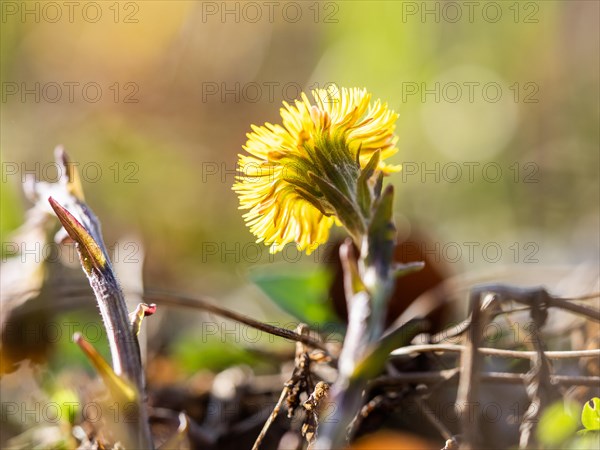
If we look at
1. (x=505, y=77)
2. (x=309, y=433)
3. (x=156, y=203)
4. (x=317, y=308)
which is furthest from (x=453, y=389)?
(x=505, y=77)

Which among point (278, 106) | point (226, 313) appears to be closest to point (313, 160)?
point (226, 313)

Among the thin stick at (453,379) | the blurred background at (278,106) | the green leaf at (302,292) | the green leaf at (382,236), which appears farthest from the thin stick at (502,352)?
the blurred background at (278,106)

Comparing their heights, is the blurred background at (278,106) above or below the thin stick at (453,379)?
above

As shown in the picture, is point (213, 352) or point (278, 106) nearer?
point (213, 352)

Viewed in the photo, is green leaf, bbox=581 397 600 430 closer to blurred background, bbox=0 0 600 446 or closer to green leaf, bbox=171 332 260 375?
green leaf, bbox=171 332 260 375

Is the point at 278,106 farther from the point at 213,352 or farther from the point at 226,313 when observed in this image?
the point at 226,313

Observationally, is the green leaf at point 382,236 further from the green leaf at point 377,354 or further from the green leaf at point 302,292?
the green leaf at point 302,292
